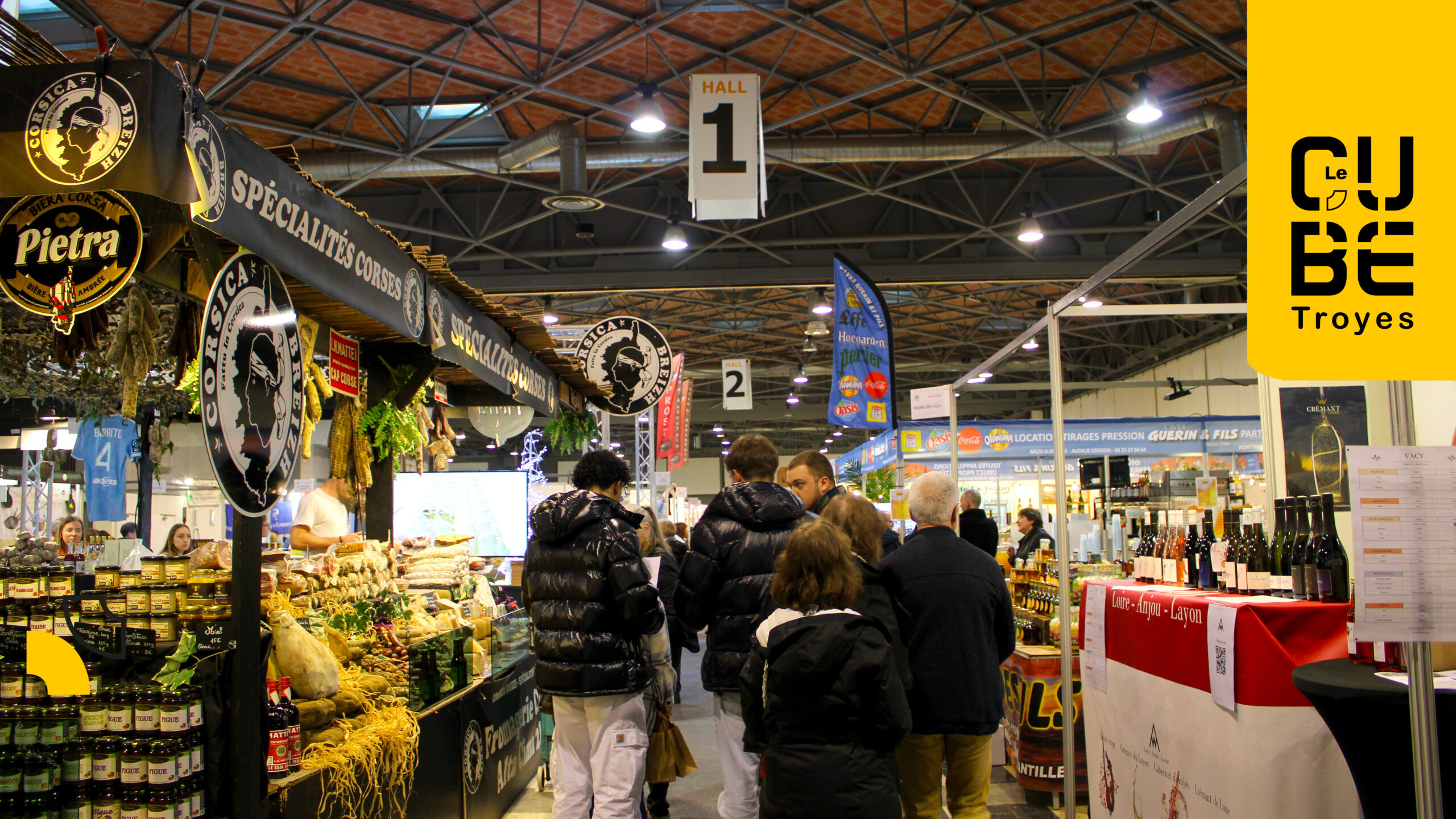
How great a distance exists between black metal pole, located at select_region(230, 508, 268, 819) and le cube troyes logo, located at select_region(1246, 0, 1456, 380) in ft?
A: 8.12

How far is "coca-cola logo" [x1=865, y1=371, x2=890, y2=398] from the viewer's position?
7883 millimetres

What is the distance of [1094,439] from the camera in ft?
44.5

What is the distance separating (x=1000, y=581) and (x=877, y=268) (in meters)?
10.5

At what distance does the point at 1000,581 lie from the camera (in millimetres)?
3717

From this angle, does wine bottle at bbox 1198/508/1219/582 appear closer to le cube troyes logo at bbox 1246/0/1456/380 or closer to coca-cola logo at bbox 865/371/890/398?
le cube troyes logo at bbox 1246/0/1456/380

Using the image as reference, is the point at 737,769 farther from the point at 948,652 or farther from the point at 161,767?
the point at 161,767

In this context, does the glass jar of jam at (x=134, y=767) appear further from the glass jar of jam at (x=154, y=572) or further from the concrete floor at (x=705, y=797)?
the concrete floor at (x=705, y=797)

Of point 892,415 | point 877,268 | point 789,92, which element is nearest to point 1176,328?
point 877,268

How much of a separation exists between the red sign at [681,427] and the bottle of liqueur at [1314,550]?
9.20 m

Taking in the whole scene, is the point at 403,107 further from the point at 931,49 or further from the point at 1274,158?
the point at 1274,158

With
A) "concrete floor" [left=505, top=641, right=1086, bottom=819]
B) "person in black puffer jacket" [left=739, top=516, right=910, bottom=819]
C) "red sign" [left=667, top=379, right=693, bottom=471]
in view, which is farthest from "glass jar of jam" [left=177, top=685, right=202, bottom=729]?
"red sign" [left=667, top=379, right=693, bottom=471]

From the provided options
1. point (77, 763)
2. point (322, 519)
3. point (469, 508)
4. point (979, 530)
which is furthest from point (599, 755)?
point (469, 508)

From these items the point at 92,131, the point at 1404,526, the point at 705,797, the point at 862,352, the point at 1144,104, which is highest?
the point at 1144,104

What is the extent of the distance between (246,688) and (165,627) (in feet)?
1.33
